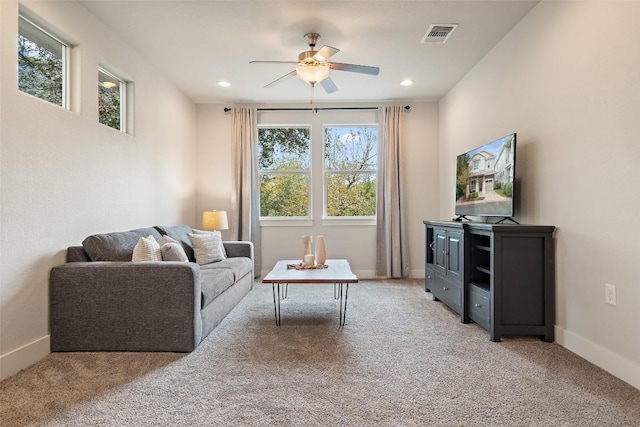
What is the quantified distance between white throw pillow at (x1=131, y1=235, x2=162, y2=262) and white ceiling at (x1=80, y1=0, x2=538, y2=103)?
188 cm

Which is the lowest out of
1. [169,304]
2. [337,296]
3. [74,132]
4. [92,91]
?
[337,296]

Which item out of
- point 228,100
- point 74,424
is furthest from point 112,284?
point 228,100

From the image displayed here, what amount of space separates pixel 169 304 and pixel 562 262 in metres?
2.80

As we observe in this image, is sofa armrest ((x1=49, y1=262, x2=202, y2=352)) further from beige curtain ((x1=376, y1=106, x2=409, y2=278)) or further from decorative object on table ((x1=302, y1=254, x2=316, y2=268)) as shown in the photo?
beige curtain ((x1=376, y1=106, x2=409, y2=278))

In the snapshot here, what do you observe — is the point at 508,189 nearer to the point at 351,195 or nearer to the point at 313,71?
the point at 313,71

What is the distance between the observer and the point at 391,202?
5.27 meters

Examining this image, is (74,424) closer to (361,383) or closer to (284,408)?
(284,408)

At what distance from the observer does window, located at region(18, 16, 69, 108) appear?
7.86 feet

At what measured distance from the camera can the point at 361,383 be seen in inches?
79.7

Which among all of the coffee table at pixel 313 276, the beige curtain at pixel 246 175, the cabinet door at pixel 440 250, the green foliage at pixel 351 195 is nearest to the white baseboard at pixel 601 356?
the cabinet door at pixel 440 250

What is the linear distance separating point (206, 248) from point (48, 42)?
7.35ft

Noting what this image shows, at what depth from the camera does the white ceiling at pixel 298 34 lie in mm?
2883

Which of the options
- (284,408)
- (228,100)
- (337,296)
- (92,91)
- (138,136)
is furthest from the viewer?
(228,100)

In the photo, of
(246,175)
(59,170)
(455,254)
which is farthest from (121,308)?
(246,175)
